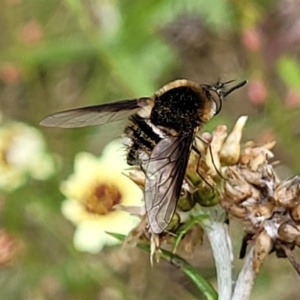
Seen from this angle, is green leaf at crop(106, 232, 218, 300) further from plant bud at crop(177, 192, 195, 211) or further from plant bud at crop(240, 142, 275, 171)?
plant bud at crop(240, 142, 275, 171)

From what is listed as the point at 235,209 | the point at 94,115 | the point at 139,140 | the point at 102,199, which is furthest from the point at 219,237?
the point at 102,199

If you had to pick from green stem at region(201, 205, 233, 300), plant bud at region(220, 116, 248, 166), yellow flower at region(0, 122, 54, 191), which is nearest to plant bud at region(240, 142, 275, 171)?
plant bud at region(220, 116, 248, 166)

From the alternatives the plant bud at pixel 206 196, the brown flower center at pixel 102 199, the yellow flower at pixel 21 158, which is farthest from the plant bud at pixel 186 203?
the yellow flower at pixel 21 158

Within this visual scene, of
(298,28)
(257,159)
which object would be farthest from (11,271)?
(298,28)

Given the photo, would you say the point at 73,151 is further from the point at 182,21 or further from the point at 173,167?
the point at 173,167

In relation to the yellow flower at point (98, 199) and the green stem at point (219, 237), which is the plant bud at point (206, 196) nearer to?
the green stem at point (219, 237)

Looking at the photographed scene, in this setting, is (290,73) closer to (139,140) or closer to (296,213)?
(139,140)
